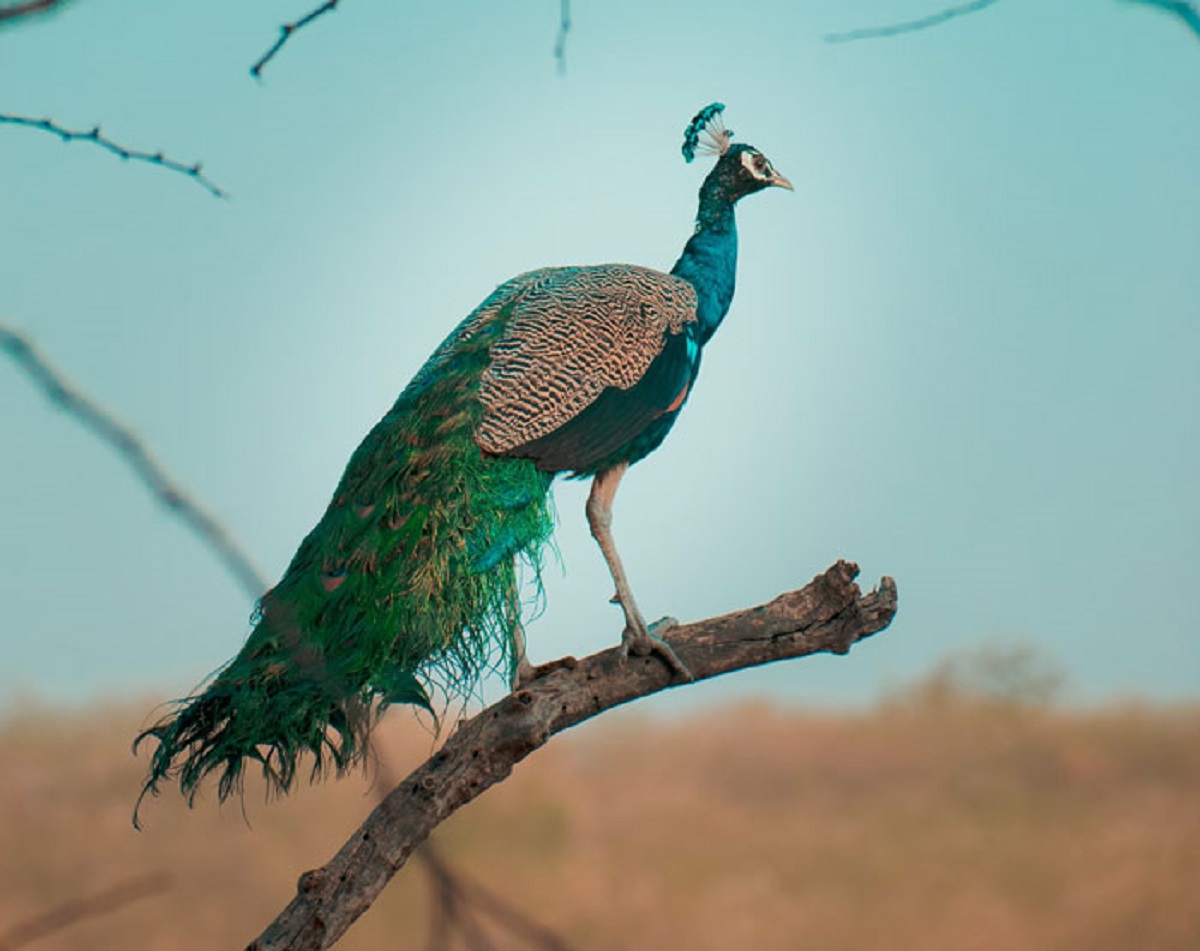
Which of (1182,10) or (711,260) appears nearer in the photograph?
(1182,10)

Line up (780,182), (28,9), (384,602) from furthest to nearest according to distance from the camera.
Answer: (780,182)
(384,602)
(28,9)

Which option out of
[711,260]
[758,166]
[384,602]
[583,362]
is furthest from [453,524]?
[758,166]

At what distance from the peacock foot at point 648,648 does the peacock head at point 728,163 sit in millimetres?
1367

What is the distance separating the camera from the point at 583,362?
3016mm

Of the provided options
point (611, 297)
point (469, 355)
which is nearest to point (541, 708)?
point (469, 355)

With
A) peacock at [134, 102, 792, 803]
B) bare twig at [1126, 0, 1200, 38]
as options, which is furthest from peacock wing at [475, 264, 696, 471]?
bare twig at [1126, 0, 1200, 38]

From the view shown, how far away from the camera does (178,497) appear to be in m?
0.71

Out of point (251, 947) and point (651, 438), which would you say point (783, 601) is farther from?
point (251, 947)

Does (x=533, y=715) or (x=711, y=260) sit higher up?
(x=711, y=260)

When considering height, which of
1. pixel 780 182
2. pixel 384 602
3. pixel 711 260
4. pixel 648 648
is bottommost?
pixel 648 648

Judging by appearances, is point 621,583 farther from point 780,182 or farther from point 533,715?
point 780,182

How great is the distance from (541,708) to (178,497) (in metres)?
2.02

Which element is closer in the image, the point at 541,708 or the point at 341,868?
the point at 341,868

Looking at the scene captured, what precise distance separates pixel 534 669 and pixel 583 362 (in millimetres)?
722
